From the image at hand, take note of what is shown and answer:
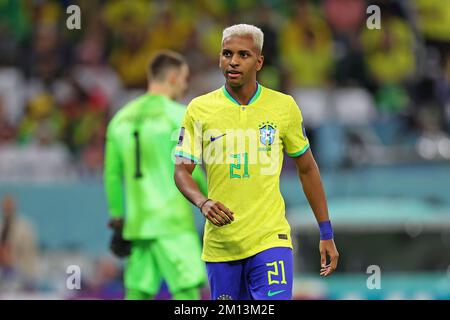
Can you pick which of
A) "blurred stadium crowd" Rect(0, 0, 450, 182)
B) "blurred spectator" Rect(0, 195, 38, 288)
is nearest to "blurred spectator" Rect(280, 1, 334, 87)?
"blurred stadium crowd" Rect(0, 0, 450, 182)

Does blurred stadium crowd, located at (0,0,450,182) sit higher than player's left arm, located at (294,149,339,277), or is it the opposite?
blurred stadium crowd, located at (0,0,450,182)

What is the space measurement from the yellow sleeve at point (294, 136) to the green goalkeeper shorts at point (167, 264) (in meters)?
2.61

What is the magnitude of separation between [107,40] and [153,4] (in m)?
0.86

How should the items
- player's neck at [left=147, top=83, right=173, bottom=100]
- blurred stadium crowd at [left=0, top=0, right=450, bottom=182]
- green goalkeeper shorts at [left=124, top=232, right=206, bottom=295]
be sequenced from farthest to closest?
blurred stadium crowd at [left=0, top=0, right=450, bottom=182], player's neck at [left=147, top=83, right=173, bottom=100], green goalkeeper shorts at [left=124, top=232, right=206, bottom=295]

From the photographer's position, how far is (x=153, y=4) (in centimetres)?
1744

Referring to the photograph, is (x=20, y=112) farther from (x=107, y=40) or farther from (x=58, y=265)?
(x=58, y=265)

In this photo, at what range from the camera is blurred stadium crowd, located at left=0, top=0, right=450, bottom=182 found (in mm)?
15727

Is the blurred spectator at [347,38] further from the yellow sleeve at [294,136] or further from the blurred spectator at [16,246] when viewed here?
the yellow sleeve at [294,136]

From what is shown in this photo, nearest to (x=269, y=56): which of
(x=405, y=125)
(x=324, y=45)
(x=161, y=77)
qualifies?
(x=324, y=45)

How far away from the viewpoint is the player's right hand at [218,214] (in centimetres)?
651

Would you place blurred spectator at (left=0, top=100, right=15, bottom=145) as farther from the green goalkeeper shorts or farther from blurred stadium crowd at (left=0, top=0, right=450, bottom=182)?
the green goalkeeper shorts

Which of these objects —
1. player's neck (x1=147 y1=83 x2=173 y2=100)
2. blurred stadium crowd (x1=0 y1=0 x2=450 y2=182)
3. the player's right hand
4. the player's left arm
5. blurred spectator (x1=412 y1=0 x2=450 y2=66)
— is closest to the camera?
the player's right hand

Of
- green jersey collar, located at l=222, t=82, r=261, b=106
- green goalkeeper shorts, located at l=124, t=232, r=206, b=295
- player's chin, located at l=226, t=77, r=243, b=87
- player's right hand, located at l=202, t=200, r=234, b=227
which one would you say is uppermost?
player's chin, located at l=226, t=77, r=243, b=87

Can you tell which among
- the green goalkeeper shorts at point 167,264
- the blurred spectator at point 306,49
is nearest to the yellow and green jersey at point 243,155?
the green goalkeeper shorts at point 167,264
